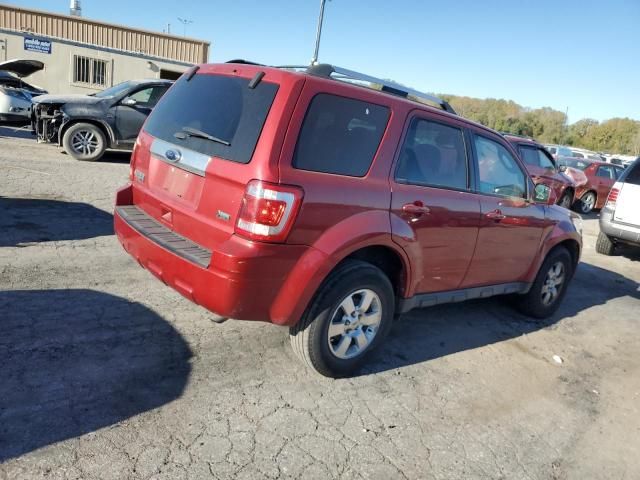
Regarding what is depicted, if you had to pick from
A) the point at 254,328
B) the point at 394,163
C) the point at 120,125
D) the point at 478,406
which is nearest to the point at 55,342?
the point at 254,328

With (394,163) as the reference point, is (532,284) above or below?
below

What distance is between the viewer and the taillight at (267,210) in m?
2.72

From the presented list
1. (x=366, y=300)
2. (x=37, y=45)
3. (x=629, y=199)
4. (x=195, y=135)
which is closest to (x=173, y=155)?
(x=195, y=135)

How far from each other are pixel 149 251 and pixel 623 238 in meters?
8.05

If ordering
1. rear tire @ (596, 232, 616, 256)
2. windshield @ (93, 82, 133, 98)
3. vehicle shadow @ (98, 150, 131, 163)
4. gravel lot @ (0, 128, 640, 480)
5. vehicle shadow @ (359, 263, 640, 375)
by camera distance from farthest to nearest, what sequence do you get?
vehicle shadow @ (98, 150, 131, 163), windshield @ (93, 82, 133, 98), rear tire @ (596, 232, 616, 256), vehicle shadow @ (359, 263, 640, 375), gravel lot @ (0, 128, 640, 480)

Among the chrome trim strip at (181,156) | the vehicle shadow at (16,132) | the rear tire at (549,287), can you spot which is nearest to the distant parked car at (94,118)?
the vehicle shadow at (16,132)

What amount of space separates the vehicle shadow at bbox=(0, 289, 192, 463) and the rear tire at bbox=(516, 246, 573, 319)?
357cm

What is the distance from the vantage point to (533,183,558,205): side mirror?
4.77 meters

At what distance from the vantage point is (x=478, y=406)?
135 inches

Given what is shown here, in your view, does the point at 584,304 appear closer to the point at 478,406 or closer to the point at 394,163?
the point at 478,406

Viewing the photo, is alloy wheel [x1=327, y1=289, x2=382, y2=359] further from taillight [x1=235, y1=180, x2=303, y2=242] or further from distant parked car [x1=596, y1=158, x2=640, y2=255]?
distant parked car [x1=596, y1=158, x2=640, y2=255]

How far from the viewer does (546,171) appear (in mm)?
11625

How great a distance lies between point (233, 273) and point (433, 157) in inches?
72.1

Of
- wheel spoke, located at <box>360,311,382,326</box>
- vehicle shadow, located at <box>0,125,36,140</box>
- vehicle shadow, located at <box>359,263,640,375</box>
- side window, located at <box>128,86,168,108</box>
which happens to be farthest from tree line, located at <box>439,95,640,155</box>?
wheel spoke, located at <box>360,311,382,326</box>
